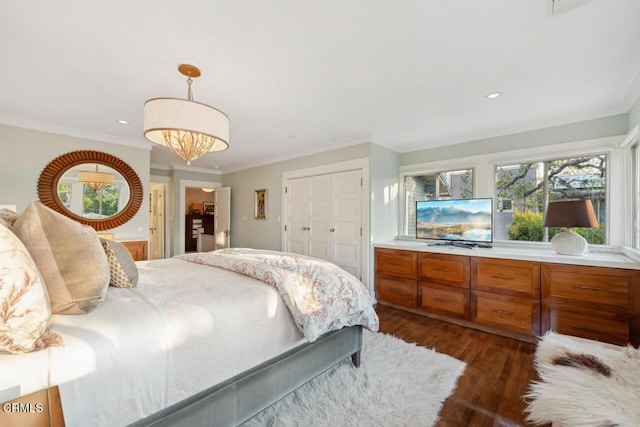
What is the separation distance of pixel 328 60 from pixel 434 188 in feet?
9.30

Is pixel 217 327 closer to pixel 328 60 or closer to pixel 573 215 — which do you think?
pixel 328 60

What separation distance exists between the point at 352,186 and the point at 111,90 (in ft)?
9.53

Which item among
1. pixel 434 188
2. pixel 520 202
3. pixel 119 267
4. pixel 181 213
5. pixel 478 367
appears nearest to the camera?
pixel 119 267

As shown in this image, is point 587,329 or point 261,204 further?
point 261,204

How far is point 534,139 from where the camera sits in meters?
3.19

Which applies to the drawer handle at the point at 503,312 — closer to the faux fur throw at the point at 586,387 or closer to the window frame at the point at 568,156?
the window frame at the point at 568,156

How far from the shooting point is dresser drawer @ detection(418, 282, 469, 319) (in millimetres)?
3057

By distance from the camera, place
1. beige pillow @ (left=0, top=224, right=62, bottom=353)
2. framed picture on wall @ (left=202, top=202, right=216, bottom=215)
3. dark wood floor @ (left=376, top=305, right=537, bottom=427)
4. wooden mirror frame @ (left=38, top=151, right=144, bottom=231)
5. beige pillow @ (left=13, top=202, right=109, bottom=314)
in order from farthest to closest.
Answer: framed picture on wall @ (left=202, top=202, right=216, bottom=215)
wooden mirror frame @ (left=38, top=151, right=144, bottom=231)
dark wood floor @ (left=376, top=305, right=537, bottom=427)
beige pillow @ (left=13, top=202, right=109, bottom=314)
beige pillow @ (left=0, top=224, right=62, bottom=353)

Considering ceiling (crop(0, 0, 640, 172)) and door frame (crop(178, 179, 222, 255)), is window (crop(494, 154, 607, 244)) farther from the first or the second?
door frame (crop(178, 179, 222, 255))

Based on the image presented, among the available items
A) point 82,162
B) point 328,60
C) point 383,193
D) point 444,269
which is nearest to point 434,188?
point 383,193

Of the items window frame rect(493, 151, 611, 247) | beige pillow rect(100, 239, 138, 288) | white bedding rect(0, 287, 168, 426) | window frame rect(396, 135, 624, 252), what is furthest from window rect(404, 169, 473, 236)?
white bedding rect(0, 287, 168, 426)

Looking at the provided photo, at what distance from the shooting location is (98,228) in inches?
146

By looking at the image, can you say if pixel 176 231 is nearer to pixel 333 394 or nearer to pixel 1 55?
pixel 1 55

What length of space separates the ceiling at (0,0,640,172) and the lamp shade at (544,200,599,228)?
3.28ft
